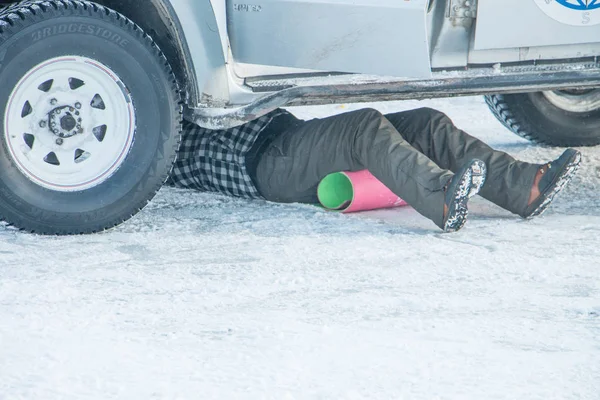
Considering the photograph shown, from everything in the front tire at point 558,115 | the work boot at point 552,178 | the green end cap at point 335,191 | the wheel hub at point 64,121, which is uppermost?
the front tire at point 558,115

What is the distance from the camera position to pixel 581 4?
4.21 metres

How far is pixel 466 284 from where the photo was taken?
3.48 metres

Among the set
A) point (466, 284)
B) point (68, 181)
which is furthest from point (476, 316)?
point (68, 181)

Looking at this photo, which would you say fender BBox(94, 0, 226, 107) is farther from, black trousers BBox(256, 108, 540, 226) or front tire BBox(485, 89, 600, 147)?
front tire BBox(485, 89, 600, 147)

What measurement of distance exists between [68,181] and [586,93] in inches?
125

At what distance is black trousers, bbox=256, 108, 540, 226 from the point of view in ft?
13.6

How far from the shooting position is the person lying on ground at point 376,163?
4.11 m

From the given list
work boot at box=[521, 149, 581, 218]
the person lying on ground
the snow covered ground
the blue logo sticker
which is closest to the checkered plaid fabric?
the person lying on ground

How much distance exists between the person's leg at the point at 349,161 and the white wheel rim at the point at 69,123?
76 cm

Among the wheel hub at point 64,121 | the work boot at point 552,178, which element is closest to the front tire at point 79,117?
the wheel hub at point 64,121

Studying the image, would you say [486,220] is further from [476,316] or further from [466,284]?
[476,316]

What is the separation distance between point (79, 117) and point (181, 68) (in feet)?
1.71

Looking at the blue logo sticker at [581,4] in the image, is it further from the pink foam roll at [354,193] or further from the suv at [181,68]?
the pink foam roll at [354,193]

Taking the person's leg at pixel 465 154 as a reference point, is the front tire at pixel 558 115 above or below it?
above
